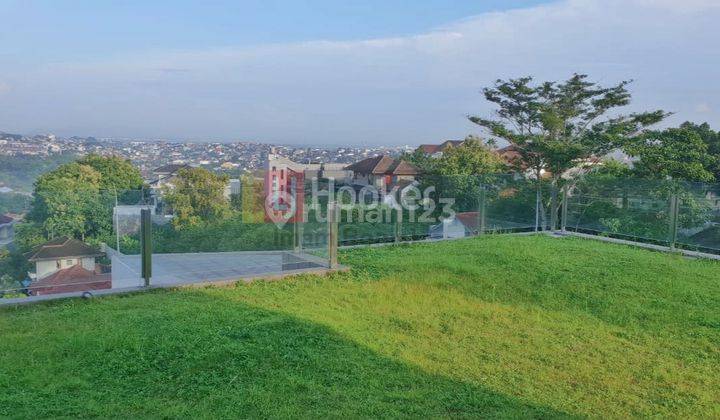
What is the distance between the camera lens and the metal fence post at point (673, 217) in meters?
10.5

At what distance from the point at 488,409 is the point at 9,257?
509cm

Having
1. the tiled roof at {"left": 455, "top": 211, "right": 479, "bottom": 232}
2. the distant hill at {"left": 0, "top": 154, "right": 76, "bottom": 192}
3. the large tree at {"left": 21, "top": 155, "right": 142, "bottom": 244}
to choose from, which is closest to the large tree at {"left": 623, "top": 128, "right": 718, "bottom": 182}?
the tiled roof at {"left": 455, "top": 211, "right": 479, "bottom": 232}

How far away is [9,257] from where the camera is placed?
5738mm

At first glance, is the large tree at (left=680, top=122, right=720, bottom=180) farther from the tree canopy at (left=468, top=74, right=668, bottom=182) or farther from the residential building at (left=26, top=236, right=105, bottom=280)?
the residential building at (left=26, top=236, right=105, bottom=280)

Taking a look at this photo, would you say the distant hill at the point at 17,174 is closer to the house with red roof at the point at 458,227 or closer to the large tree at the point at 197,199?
the large tree at the point at 197,199

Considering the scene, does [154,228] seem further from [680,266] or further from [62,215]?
[680,266]

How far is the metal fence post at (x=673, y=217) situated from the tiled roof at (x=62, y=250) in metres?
9.92

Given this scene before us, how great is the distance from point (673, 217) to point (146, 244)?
9.44m

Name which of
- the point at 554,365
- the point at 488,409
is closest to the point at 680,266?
the point at 554,365

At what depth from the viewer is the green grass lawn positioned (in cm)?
338

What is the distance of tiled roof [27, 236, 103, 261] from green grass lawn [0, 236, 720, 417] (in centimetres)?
68

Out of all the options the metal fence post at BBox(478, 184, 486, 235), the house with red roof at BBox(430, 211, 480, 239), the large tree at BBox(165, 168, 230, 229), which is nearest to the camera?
the large tree at BBox(165, 168, 230, 229)

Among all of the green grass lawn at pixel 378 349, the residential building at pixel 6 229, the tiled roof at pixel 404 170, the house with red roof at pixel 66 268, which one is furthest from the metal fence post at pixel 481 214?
the residential building at pixel 6 229

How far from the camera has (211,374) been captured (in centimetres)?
369
